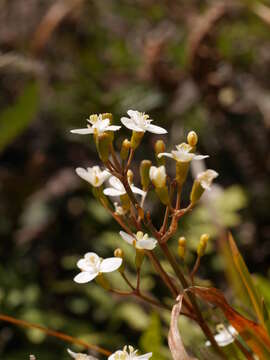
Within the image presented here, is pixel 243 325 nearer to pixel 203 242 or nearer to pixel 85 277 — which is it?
pixel 203 242

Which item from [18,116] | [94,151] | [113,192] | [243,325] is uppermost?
[18,116]

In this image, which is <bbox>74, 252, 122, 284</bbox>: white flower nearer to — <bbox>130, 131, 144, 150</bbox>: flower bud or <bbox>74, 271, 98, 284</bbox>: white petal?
<bbox>74, 271, 98, 284</bbox>: white petal

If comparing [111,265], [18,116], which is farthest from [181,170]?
[18,116]

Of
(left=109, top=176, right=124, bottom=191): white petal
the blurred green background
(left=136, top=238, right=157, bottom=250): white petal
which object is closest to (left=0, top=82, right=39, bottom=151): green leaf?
the blurred green background

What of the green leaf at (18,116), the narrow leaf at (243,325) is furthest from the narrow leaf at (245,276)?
the green leaf at (18,116)

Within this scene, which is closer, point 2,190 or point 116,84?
point 2,190

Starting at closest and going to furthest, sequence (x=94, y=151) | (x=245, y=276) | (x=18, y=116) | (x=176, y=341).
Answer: (x=176, y=341), (x=245, y=276), (x=18, y=116), (x=94, y=151)

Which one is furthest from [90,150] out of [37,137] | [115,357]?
[115,357]

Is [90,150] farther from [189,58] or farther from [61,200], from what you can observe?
[189,58]

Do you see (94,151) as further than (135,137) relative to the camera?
Yes
